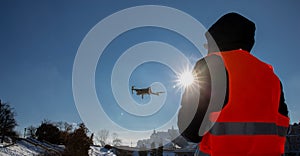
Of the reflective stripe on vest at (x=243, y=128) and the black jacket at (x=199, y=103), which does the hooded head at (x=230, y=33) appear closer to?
the black jacket at (x=199, y=103)

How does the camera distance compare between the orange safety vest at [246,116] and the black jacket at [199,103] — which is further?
the black jacket at [199,103]

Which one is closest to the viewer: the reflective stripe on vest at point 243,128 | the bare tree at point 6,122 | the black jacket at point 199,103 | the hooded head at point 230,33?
the reflective stripe on vest at point 243,128

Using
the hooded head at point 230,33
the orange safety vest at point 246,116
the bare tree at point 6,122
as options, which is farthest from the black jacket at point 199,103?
the bare tree at point 6,122

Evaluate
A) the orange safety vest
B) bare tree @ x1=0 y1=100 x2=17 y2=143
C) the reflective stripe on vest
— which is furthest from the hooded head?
bare tree @ x1=0 y1=100 x2=17 y2=143

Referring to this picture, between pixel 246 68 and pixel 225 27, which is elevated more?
pixel 225 27

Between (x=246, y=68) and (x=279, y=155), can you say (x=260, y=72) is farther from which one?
(x=279, y=155)

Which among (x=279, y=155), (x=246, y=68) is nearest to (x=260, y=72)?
(x=246, y=68)

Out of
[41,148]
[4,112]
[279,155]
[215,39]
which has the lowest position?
[41,148]

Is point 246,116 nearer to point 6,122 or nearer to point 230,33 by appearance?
point 230,33
